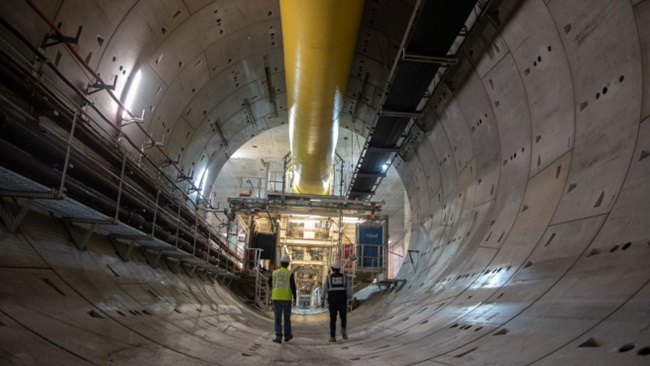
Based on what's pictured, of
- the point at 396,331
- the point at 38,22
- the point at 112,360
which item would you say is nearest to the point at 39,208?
the point at 38,22

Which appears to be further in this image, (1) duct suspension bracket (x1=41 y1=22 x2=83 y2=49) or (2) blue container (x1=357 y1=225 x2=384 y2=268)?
(2) blue container (x1=357 y1=225 x2=384 y2=268)

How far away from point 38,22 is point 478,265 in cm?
605

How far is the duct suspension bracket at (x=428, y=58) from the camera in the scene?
6844mm

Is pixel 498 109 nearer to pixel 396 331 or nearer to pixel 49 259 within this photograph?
pixel 396 331

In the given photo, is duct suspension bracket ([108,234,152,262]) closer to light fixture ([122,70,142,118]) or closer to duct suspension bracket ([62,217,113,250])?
duct suspension bracket ([62,217,113,250])

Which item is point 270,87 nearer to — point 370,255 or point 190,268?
point 190,268

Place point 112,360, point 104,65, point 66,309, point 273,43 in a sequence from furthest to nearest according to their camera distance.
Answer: point 273,43, point 104,65, point 66,309, point 112,360

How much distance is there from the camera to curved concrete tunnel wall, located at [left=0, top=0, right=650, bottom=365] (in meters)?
3.17

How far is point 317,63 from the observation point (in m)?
7.48

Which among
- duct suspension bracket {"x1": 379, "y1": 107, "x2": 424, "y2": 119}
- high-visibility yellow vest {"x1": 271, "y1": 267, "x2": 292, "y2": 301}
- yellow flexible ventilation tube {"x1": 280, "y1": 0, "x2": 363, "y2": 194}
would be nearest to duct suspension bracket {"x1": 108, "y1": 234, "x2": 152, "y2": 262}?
high-visibility yellow vest {"x1": 271, "y1": 267, "x2": 292, "y2": 301}

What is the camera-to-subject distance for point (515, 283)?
473 cm

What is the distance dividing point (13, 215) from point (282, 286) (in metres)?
3.51

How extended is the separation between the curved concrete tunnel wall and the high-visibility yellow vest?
2.25 feet

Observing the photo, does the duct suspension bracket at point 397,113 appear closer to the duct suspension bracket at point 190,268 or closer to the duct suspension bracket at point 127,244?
the duct suspension bracket at point 127,244
